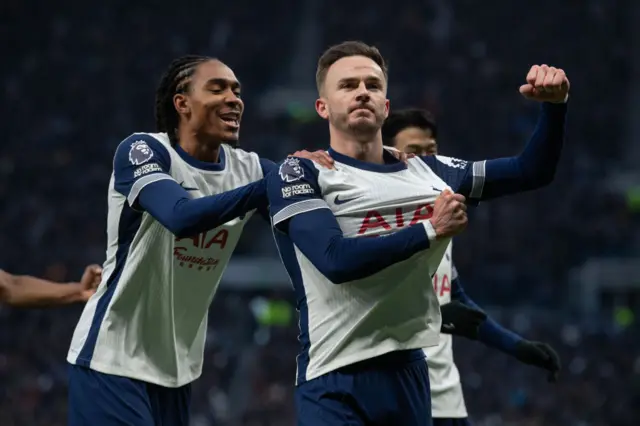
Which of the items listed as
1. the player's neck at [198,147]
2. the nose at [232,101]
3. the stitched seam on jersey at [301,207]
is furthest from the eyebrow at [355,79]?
the player's neck at [198,147]

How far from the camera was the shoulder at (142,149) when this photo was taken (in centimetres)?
455

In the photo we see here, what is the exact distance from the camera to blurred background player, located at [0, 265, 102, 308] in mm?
5090

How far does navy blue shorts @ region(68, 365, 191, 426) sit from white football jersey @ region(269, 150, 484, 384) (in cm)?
92

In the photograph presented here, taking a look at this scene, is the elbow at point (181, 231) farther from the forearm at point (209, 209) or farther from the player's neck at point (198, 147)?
the player's neck at point (198, 147)

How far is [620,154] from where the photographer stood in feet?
64.9

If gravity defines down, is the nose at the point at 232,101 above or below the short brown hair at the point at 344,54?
below

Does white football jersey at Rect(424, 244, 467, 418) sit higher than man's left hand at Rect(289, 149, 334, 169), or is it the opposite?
man's left hand at Rect(289, 149, 334, 169)

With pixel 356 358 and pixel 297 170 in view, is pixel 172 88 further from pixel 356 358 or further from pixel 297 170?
pixel 356 358

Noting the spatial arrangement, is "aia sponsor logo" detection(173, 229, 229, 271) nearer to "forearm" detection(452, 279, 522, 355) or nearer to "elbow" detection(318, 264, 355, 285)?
"elbow" detection(318, 264, 355, 285)

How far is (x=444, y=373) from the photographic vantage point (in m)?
5.58

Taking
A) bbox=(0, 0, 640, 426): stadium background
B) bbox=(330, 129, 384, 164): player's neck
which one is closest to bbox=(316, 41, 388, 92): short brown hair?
bbox=(330, 129, 384, 164): player's neck

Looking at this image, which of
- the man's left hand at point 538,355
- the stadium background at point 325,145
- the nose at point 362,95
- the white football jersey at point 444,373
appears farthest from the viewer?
the stadium background at point 325,145

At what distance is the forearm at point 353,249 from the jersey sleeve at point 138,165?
91 cm

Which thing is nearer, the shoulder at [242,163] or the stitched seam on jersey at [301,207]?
the stitched seam on jersey at [301,207]
